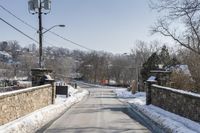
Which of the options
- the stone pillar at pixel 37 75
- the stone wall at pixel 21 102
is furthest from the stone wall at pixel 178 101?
the stone pillar at pixel 37 75

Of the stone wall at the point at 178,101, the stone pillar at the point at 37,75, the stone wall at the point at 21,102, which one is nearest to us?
the stone wall at the point at 21,102

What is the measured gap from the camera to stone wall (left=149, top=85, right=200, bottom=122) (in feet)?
55.3

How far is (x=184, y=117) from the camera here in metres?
18.8

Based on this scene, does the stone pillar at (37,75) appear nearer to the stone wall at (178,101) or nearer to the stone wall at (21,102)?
the stone wall at (21,102)

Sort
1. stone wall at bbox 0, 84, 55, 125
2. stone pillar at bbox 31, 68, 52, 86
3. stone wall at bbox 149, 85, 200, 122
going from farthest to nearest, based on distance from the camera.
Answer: stone pillar at bbox 31, 68, 52, 86, stone wall at bbox 149, 85, 200, 122, stone wall at bbox 0, 84, 55, 125

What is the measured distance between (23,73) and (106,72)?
29942 mm

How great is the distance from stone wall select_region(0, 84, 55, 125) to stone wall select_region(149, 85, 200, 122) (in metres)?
6.97

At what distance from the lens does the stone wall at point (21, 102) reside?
51.6 feet

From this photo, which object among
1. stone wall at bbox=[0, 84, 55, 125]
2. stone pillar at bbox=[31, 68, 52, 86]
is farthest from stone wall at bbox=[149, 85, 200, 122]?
stone pillar at bbox=[31, 68, 52, 86]

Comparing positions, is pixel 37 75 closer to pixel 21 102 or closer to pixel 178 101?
pixel 21 102

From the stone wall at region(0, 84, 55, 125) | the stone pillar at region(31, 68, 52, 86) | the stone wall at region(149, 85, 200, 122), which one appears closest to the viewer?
the stone wall at region(0, 84, 55, 125)

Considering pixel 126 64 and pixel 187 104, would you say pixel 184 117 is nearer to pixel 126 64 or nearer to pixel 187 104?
pixel 187 104

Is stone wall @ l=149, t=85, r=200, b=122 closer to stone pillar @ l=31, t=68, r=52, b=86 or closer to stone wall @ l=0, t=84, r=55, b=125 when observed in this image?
stone wall @ l=0, t=84, r=55, b=125

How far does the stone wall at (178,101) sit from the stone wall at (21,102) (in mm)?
6974
